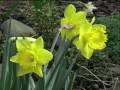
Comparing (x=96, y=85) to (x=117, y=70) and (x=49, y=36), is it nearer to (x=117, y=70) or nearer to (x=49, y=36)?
(x=117, y=70)

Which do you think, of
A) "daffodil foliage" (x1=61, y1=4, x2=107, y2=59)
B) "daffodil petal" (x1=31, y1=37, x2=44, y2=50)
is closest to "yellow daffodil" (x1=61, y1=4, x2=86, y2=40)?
"daffodil foliage" (x1=61, y1=4, x2=107, y2=59)

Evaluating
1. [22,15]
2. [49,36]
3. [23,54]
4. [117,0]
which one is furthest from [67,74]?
[117,0]

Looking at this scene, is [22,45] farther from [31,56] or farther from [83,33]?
[83,33]

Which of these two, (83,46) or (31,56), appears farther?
(83,46)

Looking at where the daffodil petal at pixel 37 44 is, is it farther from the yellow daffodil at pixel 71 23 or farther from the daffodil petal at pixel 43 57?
the yellow daffodil at pixel 71 23

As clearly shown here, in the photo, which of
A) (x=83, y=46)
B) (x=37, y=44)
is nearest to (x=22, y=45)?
(x=37, y=44)

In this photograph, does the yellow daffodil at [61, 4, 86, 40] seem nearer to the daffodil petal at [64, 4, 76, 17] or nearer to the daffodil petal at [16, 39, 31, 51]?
the daffodil petal at [64, 4, 76, 17]
